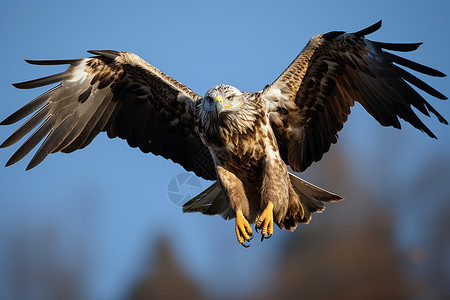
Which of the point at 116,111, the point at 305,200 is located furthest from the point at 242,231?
the point at 116,111

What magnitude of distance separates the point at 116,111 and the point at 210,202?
180 centimetres

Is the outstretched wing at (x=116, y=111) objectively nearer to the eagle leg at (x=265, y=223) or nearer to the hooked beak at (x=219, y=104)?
→ the hooked beak at (x=219, y=104)

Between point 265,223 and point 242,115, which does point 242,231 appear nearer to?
point 265,223

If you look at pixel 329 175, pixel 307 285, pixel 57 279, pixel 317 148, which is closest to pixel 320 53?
pixel 317 148

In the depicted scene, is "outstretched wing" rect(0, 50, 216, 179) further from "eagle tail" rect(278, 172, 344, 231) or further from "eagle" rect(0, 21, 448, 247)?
"eagle tail" rect(278, 172, 344, 231)

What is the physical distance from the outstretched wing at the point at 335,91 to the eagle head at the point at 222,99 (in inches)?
25.3

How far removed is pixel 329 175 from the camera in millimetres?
18094

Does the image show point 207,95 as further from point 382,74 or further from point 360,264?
point 360,264

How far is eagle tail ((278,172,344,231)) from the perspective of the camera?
10320 millimetres

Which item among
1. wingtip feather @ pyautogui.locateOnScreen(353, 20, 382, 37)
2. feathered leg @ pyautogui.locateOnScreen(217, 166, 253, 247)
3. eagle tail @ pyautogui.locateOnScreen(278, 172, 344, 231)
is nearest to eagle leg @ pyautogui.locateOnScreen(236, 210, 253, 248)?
feathered leg @ pyautogui.locateOnScreen(217, 166, 253, 247)

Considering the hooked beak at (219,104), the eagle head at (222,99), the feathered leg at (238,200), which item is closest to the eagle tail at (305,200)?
the feathered leg at (238,200)

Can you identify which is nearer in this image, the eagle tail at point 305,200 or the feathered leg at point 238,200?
the feathered leg at point 238,200

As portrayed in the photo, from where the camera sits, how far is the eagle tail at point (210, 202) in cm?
1066

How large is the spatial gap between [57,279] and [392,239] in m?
7.88
